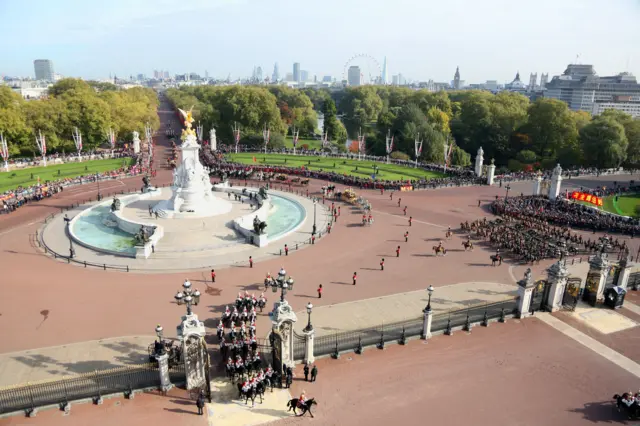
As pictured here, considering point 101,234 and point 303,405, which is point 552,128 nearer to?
point 101,234

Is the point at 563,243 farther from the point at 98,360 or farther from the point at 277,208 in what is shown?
the point at 98,360

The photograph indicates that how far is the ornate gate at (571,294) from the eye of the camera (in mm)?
25281

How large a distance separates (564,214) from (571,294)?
21.4m

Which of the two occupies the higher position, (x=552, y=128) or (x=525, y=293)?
(x=552, y=128)

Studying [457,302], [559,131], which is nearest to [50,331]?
[457,302]

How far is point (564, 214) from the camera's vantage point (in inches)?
1734

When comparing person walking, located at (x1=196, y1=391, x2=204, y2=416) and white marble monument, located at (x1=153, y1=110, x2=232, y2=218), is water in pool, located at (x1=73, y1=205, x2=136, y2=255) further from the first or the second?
person walking, located at (x1=196, y1=391, x2=204, y2=416)

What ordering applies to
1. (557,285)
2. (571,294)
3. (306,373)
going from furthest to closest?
(571,294), (557,285), (306,373)

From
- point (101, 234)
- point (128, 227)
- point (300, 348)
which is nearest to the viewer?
point (300, 348)

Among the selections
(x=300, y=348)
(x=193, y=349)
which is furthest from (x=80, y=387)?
(x=300, y=348)

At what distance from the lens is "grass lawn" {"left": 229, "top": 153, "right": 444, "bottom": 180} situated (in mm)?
66694

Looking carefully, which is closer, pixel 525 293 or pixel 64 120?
pixel 525 293

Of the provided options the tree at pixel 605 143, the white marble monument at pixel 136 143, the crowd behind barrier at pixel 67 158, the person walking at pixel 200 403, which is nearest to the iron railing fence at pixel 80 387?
the person walking at pixel 200 403

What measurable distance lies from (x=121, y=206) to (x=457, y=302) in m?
31.9
